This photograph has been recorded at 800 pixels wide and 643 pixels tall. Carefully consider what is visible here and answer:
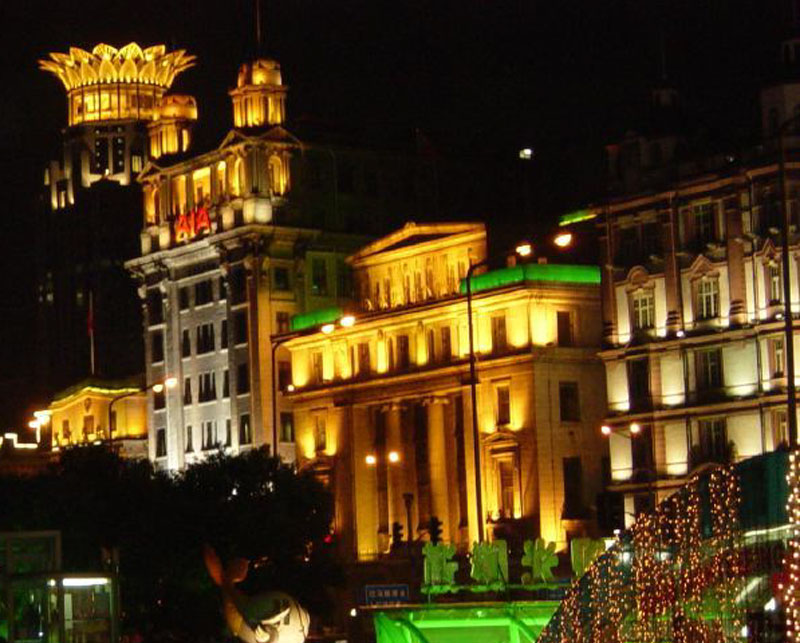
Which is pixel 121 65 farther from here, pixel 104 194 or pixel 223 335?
pixel 223 335

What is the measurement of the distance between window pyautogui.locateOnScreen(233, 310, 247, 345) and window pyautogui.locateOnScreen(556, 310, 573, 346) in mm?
27795

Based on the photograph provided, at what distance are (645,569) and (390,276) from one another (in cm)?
10525

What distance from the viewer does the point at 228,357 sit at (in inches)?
6019

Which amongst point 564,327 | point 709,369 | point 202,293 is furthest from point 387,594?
point 202,293

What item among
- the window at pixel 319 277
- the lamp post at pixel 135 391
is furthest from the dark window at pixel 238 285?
the lamp post at pixel 135 391

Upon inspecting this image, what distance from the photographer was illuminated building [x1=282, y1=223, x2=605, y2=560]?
128 m

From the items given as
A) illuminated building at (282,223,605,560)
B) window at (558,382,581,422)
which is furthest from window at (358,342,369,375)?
window at (558,382,581,422)

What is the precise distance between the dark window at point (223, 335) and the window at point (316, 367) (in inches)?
357

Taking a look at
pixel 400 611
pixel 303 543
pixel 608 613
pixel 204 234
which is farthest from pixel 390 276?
pixel 608 613

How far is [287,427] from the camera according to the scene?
488 feet

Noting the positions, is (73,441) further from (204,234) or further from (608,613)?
(608,613)

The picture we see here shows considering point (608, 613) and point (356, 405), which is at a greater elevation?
point (356, 405)

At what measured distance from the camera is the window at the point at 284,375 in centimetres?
14925

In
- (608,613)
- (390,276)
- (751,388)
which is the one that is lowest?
(608,613)
